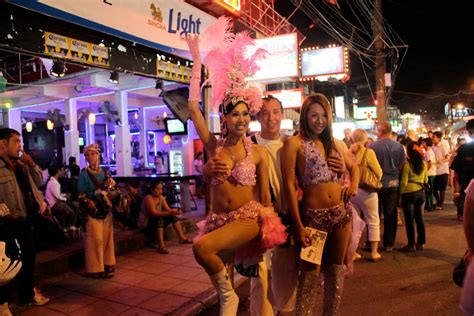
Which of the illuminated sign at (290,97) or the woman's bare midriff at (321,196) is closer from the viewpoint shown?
the woman's bare midriff at (321,196)

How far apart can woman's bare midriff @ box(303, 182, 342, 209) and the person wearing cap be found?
3.40 metres

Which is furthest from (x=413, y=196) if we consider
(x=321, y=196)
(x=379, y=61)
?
(x=379, y=61)

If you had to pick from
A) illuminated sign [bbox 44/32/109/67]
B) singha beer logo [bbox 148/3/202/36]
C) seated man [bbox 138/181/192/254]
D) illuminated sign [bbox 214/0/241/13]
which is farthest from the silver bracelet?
illuminated sign [bbox 214/0/241/13]

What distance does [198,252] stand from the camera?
9.17 feet

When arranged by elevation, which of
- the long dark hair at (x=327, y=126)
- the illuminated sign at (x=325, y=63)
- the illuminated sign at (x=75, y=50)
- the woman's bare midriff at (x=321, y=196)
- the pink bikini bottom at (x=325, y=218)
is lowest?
the pink bikini bottom at (x=325, y=218)

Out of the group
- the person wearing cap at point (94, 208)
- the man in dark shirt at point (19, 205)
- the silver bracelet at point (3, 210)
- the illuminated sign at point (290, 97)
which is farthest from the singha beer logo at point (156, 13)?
the illuminated sign at point (290, 97)

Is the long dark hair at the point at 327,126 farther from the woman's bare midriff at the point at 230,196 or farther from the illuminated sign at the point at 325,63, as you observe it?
the illuminated sign at the point at 325,63

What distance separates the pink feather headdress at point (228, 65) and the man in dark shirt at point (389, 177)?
3.93 meters

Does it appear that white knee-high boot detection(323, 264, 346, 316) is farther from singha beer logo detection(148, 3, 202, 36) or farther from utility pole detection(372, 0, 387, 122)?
utility pole detection(372, 0, 387, 122)

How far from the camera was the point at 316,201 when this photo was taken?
3.27m

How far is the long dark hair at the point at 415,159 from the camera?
21.9ft

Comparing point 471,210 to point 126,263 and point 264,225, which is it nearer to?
point 264,225

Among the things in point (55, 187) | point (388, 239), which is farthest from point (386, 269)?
point (55, 187)

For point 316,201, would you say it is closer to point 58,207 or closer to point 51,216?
point 51,216
